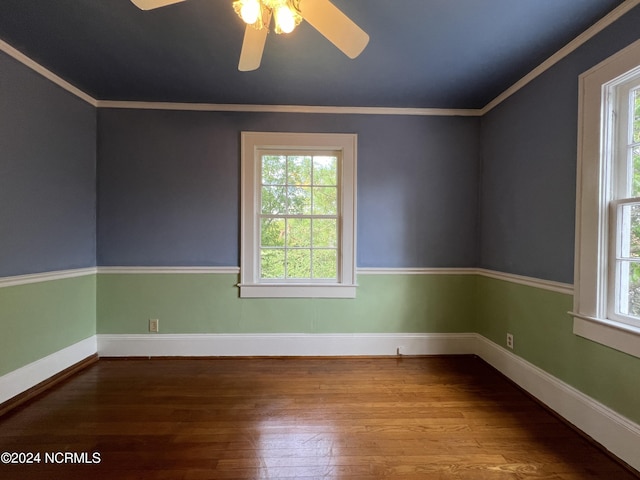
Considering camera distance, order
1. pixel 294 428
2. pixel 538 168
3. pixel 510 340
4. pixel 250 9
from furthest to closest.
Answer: pixel 510 340 < pixel 538 168 < pixel 294 428 < pixel 250 9

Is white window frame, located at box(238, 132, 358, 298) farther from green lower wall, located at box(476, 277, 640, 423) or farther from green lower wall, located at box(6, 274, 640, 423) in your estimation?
green lower wall, located at box(476, 277, 640, 423)

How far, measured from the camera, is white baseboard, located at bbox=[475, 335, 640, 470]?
1.57 m

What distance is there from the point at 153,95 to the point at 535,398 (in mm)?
3818

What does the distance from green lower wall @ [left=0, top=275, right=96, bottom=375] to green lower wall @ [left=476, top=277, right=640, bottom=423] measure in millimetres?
3599

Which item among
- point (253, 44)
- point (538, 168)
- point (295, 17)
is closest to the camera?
point (295, 17)

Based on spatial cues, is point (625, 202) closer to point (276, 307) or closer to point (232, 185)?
point (276, 307)

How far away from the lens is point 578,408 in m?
1.84

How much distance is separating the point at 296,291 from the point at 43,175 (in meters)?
2.17

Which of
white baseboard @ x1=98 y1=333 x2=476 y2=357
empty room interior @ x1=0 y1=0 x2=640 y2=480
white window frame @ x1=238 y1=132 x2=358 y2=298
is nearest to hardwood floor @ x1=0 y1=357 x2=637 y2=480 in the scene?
empty room interior @ x1=0 y1=0 x2=640 y2=480

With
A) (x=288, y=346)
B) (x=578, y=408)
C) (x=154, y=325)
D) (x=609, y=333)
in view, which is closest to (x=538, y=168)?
(x=609, y=333)

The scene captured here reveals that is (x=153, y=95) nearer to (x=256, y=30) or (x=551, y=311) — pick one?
(x=256, y=30)

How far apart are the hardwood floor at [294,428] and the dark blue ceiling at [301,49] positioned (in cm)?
235

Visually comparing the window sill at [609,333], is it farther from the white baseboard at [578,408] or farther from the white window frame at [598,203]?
the white baseboard at [578,408]

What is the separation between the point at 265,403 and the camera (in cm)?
210
